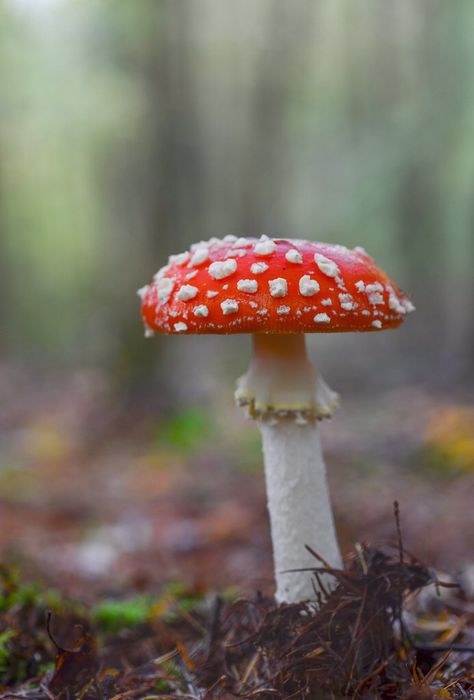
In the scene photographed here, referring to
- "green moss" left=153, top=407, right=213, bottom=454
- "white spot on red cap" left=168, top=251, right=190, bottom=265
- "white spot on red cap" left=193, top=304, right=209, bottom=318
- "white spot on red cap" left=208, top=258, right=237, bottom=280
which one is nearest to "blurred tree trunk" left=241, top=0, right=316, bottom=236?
"green moss" left=153, top=407, right=213, bottom=454

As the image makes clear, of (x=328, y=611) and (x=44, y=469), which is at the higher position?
(x=328, y=611)

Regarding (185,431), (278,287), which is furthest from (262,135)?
(278,287)

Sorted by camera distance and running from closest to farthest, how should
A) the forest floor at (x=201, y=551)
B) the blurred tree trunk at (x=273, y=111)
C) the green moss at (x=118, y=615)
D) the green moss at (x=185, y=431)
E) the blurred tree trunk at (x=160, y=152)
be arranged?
the forest floor at (x=201, y=551) → the green moss at (x=118, y=615) → the green moss at (x=185, y=431) → the blurred tree trunk at (x=160, y=152) → the blurred tree trunk at (x=273, y=111)

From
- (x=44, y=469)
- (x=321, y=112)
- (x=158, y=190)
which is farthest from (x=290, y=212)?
(x=44, y=469)

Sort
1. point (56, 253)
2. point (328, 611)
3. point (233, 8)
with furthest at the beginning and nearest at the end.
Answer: point (56, 253) < point (233, 8) < point (328, 611)

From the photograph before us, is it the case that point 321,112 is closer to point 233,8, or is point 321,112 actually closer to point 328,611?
point 233,8

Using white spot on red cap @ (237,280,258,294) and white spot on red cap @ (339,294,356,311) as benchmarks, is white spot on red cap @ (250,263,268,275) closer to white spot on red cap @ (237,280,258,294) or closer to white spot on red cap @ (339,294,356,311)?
white spot on red cap @ (237,280,258,294)

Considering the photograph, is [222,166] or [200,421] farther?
[222,166]

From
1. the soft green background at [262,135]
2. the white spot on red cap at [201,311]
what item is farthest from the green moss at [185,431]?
the white spot on red cap at [201,311]

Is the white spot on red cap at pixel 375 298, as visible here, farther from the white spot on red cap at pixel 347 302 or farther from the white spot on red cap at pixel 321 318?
the white spot on red cap at pixel 321 318
